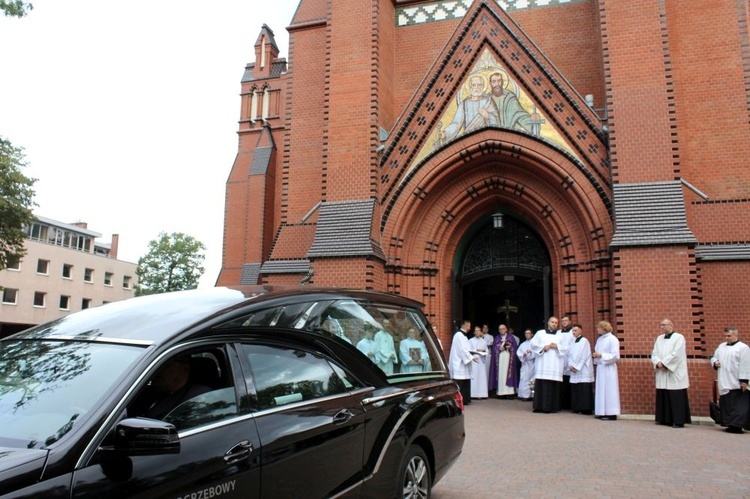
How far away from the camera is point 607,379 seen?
11.1m

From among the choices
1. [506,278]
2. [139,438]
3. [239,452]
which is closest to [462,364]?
[506,278]

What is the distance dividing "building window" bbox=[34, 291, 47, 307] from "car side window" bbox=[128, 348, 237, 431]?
49.4 metres

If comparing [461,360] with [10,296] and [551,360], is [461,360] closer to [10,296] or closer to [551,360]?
[551,360]

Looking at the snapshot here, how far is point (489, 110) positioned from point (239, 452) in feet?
40.4

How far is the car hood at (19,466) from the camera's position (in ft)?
6.97

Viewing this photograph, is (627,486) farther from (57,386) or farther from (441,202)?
(441,202)

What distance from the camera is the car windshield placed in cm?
244

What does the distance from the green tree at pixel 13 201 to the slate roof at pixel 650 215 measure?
17.4m

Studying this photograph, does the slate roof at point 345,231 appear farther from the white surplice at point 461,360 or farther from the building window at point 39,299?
the building window at point 39,299

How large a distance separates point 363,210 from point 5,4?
875 centimetres

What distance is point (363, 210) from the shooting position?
1377cm

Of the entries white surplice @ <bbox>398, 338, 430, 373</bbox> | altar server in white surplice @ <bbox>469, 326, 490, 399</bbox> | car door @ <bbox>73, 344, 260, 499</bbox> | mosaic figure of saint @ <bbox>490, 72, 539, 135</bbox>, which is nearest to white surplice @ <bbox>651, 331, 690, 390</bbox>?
altar server in white surplice @ <bbox>469, 326, 490, 399</bbox>

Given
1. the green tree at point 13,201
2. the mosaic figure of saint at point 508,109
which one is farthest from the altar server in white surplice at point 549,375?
the green tree at point 13,201

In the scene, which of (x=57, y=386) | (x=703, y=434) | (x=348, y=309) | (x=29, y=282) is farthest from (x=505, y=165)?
(x=29, y=282)
